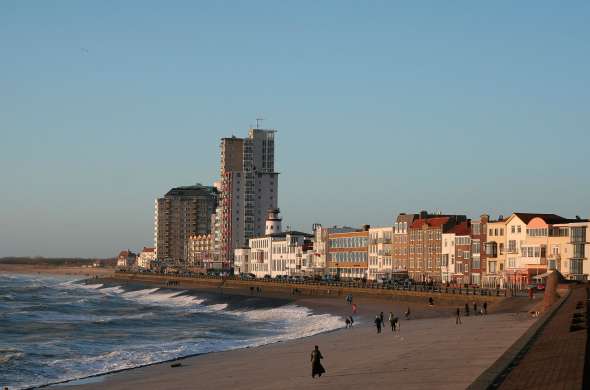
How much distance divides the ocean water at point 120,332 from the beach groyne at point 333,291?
7731 millimetres

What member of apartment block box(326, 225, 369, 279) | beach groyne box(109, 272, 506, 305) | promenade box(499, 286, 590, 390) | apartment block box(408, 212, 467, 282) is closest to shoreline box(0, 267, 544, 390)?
beach groyne box(109, 272, 506, 305)

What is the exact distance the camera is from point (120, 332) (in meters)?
75.3

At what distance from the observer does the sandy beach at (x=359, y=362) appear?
35656 mm

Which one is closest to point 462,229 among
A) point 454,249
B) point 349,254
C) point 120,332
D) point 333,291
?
point 454,249

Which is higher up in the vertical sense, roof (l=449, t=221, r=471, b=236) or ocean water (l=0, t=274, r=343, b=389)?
roof (l=449, t=221, r=471, b=236)

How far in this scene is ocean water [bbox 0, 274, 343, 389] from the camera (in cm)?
5225

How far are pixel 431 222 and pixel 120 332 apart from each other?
2768 inches

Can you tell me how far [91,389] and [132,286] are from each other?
160 metres

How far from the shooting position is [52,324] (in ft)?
278

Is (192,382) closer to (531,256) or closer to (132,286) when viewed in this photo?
(531,256)

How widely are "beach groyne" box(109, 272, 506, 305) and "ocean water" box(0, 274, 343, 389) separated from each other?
773cm

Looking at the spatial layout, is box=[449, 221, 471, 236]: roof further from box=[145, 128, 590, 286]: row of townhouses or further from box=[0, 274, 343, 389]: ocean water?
box=[0, 274, 343, 389]: ocean water

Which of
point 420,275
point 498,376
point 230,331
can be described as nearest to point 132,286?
point 420,275

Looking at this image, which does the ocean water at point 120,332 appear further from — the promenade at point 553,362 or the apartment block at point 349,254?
the apartment block at point 349,254
